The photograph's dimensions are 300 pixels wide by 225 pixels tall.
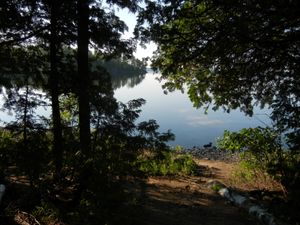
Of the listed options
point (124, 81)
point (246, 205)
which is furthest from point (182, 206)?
point (124, 81)

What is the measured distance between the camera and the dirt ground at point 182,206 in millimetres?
7914

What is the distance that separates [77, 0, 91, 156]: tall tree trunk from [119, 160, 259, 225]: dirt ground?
2.07 m

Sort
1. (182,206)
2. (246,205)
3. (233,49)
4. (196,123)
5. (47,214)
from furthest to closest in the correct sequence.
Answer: (196,123) → (233,49) → (182,206) → (246,205) → (47,214)

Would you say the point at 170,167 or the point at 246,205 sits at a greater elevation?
the point at 170,167

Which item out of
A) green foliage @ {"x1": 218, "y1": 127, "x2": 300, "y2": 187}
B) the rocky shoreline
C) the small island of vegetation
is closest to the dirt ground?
the small island of vegetation

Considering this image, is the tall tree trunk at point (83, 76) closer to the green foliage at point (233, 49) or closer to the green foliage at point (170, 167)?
the green foliage at point (233, 49)

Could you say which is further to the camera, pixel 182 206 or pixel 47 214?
pixel 182 206

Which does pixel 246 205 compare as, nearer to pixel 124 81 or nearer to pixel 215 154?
pixel 215 154

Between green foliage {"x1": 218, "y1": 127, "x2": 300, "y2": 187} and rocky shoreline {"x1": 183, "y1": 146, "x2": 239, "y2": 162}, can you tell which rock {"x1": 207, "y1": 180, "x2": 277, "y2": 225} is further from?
rocky shoreline {"x1": 183, "y1": 146, "x2": 239, "y2": 162}

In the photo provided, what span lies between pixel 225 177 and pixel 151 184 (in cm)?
315

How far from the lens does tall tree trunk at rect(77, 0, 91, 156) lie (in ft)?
28.8

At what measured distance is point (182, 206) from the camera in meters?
9.18

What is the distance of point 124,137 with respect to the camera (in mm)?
8781

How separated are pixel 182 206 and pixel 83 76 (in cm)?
382
